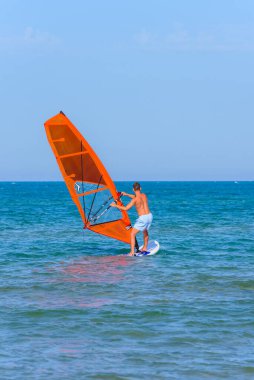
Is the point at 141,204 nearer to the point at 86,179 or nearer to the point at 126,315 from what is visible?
the point at 86,179

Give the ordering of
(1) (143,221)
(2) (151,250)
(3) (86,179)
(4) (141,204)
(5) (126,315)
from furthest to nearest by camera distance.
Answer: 1. (2) (151,250)
2. (3) (86,179)
3. (1) (143,221)
4. (4) (141,204)
5. (5) (126,315)

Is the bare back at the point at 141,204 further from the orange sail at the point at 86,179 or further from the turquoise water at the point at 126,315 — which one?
the turquoise water at the point at 126,315

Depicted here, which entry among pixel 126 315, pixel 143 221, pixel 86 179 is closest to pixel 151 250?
pixel 143 221

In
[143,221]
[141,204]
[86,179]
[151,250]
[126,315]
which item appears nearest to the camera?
[126,315]

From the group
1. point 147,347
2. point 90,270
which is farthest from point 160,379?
point 90,270

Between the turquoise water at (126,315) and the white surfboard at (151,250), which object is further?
the white surfboard at (151,250)

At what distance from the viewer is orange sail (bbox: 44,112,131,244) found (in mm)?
18344

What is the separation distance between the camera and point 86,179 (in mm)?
18844

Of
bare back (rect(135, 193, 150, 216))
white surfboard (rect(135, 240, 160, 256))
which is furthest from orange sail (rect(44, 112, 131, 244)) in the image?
bare back (rect(135, 193, 150, 216))

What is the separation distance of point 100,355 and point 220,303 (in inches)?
139

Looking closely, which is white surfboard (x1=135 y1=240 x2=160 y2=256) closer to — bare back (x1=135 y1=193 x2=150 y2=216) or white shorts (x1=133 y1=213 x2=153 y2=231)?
white shorts (x1=133 y1=213 x2=153 y2=231)

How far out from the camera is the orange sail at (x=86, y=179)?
1834 centimetres

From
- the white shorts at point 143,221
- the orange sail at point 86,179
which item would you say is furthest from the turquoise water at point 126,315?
the orange sail at point 86,179

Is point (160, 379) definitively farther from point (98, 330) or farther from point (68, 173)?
point (68, 173)
